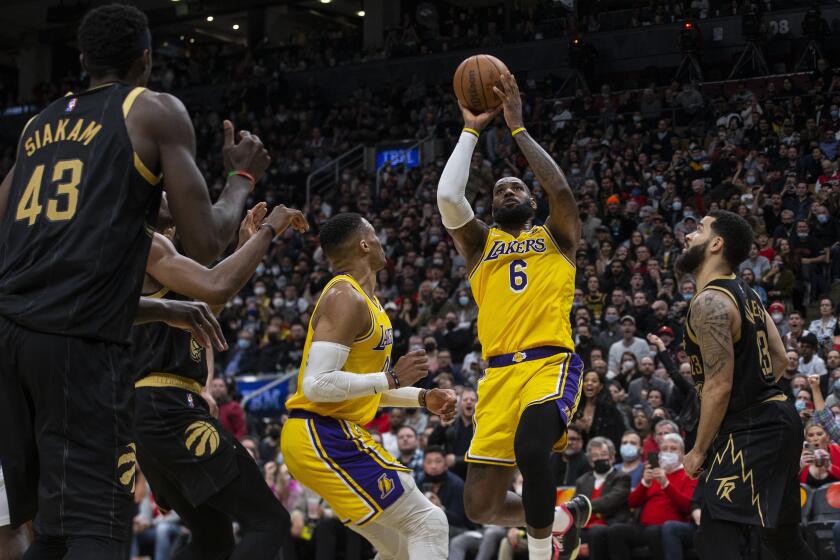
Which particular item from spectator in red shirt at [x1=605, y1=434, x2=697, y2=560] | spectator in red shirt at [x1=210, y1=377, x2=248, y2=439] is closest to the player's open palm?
spectator in red shirt at [x1=605, y1=434, x2=697, y2=560]

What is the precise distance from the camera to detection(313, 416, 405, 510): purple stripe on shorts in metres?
5.00

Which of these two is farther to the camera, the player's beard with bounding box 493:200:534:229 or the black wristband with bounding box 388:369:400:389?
the player's beard with bounding box 493:200:534:229

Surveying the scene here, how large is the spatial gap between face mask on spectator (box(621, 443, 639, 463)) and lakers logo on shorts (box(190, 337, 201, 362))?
606 centimetres

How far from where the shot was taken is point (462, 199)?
6113 mm

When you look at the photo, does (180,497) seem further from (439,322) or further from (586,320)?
(439,322)

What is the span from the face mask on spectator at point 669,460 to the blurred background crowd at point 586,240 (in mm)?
21

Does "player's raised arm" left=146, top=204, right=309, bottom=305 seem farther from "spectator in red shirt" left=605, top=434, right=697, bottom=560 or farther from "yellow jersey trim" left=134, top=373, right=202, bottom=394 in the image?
"spectator in red shirt" left=605, top=434, right=697, bottom=560

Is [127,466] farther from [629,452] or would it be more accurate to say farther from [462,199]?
[629,452]

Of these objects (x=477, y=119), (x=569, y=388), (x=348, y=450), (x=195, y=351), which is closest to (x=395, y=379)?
(x=348, y=450)

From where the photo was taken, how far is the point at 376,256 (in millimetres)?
5633

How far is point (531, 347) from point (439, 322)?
9962 millimetres

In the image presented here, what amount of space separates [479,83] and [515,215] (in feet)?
2.71

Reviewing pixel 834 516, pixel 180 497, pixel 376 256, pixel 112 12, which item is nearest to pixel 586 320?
pixel 834 516

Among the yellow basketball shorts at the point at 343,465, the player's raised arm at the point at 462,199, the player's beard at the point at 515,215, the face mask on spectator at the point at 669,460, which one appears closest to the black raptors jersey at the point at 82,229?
the yellow basketball shorts at the point at 343,465
